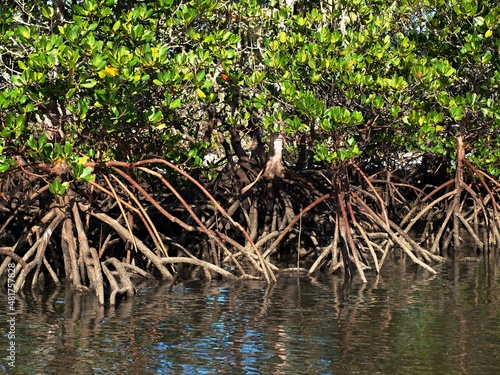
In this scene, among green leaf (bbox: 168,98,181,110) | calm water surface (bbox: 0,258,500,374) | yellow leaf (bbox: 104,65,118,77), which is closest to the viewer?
calm water surface (bbox: 0,258,500,374)

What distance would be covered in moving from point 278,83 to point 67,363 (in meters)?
5.54

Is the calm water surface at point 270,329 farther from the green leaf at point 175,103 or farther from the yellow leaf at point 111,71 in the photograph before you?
the yellow leaf at point 111,71

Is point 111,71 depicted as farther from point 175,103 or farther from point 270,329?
point 270,329

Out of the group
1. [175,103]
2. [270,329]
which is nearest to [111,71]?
[175,103]

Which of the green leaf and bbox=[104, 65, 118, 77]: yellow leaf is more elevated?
bbox=[104, 65, 118, 77]: yellow leaf

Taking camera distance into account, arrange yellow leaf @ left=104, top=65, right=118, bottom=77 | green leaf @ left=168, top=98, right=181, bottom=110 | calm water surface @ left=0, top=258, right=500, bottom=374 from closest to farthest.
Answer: calm water surface @ left=0, top=258, right=500, bottom=374 < yellow leaf @ left=104, top=65, right=118, bottom=77 < green leaf @ left=168, top=98, right=181, bottom=110

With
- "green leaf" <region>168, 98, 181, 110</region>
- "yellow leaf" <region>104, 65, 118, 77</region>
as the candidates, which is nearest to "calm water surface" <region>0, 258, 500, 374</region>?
"green leaf" <region>168, 98, 181, 110</region>

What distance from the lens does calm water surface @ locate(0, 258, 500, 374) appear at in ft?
24.8

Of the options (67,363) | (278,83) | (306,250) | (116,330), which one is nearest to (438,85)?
(278,83)

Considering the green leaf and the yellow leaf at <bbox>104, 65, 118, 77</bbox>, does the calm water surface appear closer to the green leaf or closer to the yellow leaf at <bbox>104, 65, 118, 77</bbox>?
the green leaf

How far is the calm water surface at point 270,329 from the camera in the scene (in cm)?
755

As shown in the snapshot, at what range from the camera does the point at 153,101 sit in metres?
11.0

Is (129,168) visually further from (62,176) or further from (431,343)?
(431,343)

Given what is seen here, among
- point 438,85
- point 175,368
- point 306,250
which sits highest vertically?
point 438,85
